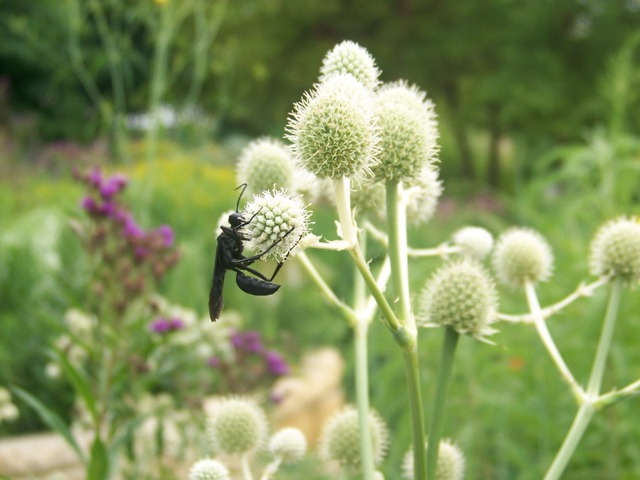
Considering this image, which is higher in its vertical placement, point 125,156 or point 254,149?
point 125,156

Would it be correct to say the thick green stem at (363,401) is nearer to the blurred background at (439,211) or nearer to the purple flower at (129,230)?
the blurred background at (439,211)

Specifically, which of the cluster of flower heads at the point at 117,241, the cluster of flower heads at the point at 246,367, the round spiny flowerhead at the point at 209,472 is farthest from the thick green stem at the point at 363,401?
the cluster of flower heads at the point at 246,367

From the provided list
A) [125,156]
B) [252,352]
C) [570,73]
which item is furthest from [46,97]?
[252,352]

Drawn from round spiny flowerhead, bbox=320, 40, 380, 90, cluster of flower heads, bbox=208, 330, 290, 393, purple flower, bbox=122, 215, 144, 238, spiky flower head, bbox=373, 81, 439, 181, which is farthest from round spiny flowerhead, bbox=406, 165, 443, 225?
cluster of flower heads, bbox=208, 330, 290, 393

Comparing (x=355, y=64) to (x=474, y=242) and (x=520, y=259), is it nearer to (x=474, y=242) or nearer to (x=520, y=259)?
(x=474, y=242)

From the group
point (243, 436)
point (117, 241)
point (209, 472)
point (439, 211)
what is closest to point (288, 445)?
point (243, 436)

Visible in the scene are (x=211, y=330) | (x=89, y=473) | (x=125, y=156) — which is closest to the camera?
(x=89, y=473)

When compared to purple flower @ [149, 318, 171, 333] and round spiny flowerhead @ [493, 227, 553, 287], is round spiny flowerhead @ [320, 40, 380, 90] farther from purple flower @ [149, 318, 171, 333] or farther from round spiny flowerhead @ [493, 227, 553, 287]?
purple flower @ [149, 318, 171, 333]

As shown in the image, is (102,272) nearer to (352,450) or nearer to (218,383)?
(218,383)
